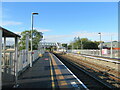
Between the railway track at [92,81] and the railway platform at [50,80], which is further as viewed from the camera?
the railway track at [92,81]

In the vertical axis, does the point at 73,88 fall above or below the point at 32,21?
below

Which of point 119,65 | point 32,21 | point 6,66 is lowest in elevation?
point 119,65

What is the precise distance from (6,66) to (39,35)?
206 feet

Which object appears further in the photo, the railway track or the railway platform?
the railway track

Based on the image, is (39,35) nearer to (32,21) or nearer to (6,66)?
(32,21)

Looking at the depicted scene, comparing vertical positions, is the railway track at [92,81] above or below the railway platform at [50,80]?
below

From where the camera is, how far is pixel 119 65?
1811 cm

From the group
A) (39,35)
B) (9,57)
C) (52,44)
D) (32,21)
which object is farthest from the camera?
(52,44)

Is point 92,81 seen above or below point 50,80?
below

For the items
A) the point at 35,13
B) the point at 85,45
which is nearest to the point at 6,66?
the point at 35,13

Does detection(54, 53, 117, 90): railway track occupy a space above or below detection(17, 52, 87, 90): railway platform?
below

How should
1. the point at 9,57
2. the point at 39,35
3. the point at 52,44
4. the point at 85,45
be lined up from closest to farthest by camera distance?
1. the point at 9,57
2. the point at 39,35
3. the point at 85,45
4. the point at 52,44

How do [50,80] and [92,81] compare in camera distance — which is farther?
[92,81]

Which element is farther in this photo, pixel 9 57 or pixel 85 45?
pixel 85 45
